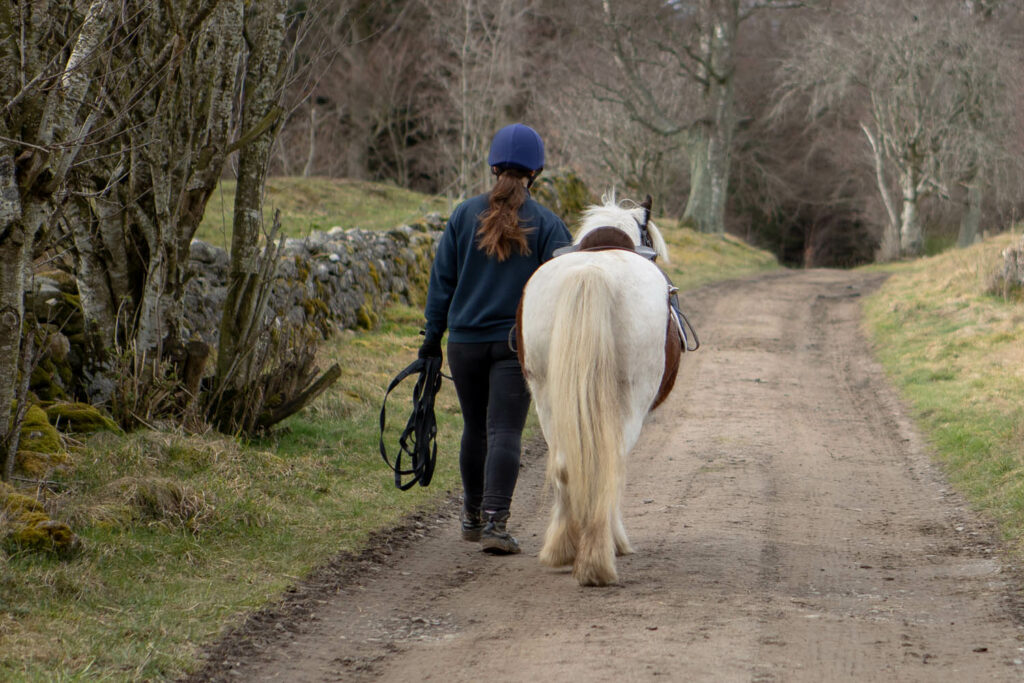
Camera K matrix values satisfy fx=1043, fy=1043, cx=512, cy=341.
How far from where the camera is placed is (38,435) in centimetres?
557

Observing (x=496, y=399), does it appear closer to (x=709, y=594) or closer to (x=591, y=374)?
(x=591, y=374)

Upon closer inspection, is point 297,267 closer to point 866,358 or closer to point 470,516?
point 470,516

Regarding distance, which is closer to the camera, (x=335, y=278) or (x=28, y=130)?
(x=28, y=130)

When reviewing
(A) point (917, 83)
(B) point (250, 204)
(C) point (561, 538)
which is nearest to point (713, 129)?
(A) point (917, 83)

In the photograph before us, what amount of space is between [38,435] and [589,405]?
121 inches

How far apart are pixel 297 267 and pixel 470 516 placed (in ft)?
18.3

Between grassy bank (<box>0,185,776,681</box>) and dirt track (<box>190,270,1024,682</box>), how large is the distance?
25 centimetres

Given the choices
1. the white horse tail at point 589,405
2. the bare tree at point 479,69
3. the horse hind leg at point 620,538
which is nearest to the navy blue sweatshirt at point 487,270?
the white horse tail at point 589,405

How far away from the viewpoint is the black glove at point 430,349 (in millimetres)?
5301

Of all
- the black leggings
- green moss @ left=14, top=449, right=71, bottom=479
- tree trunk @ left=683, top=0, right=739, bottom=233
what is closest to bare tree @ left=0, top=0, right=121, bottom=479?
green moss @ left=14, top=449, right=71, bottom=479

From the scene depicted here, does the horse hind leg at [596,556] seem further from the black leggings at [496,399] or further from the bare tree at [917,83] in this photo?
the bare tree at [917,83]

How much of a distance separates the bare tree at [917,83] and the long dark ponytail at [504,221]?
24.9 metres

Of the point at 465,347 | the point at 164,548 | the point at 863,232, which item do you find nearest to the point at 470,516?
the point at 465,347

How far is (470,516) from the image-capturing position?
17.7 ft
